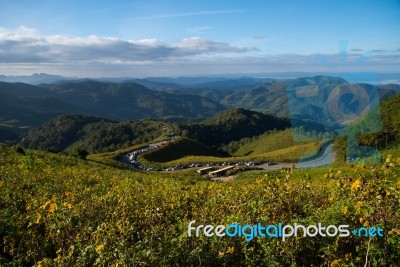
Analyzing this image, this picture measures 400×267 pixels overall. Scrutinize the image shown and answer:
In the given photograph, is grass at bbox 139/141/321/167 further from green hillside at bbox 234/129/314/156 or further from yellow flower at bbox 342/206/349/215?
yellow flower at bbox 342/206/349/215

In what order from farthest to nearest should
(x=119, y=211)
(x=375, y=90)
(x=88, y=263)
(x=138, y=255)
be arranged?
(x=375, y=90) < (x=119, y=211) < (x=88, y=263) < (x=138, y=255)

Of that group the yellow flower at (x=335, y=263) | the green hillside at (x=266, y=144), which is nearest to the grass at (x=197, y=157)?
the green hillside at (x=266, y=144)

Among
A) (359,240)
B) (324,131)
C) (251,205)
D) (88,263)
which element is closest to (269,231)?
(251,205)

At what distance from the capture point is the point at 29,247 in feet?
19.5

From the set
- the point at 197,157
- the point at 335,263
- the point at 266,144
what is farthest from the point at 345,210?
the point at 266,144

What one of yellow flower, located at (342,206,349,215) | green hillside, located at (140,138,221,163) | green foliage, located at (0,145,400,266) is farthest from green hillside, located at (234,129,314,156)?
yellow flower, located at (342,206,349,215)

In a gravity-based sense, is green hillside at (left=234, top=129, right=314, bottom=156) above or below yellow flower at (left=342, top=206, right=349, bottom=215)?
below

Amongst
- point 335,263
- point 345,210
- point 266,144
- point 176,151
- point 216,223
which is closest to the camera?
point 335,263

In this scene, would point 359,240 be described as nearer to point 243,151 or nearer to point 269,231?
point 269,231

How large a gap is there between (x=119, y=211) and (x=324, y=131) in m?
7.56

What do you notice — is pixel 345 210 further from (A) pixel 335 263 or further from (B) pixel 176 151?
(B) pixel 176 151

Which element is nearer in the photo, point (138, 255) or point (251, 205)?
point (138, 255)

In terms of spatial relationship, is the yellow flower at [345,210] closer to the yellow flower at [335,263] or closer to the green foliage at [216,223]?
the green foliage at [216,223]

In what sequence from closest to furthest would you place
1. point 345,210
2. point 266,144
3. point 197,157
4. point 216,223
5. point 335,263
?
point 335,263
point 345,210
point 216,223
point 197,157
point 266,144
